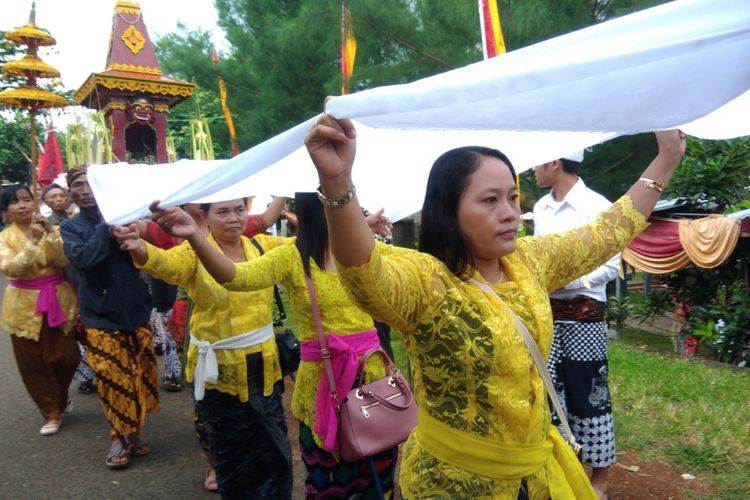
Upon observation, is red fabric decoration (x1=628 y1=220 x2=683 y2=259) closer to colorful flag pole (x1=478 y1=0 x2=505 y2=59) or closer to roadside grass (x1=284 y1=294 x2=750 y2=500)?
roadside grass (x1=284 y1=294 x2=750 y2=500)

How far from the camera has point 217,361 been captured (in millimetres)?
3361

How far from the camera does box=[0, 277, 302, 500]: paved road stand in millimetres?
4113

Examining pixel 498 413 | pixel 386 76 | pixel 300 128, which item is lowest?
pixel 498 413

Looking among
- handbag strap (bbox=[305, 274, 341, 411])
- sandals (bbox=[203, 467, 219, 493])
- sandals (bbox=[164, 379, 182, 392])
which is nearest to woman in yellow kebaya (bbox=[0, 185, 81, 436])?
sandals (bbox=[164, 379, 182, 392])

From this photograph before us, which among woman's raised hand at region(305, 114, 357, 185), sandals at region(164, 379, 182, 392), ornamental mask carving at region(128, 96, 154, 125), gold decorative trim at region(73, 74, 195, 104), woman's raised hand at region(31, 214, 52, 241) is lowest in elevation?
sandals at region(164, 379, 182, 392)

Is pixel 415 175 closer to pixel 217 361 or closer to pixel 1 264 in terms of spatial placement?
pixel 217 361

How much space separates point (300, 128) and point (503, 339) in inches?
30.8

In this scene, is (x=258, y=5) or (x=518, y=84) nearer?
(x=518, y=84)

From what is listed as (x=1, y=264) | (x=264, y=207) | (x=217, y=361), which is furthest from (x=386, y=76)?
(x=217, y=361)

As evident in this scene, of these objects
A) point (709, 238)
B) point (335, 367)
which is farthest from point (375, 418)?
point (709, 238)

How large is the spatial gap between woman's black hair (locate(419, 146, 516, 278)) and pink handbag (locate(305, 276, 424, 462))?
3.64ft

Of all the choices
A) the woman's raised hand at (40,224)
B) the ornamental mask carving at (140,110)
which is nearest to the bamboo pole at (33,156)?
the woman's raised hand at (40,224)

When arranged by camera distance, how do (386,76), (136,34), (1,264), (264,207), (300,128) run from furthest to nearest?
(136,34) → (386,76) → (1,264) → (264,207) → (300,128)

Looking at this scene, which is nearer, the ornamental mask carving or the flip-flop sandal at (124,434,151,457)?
the flip-flop sandal at (124,434,151,457)
